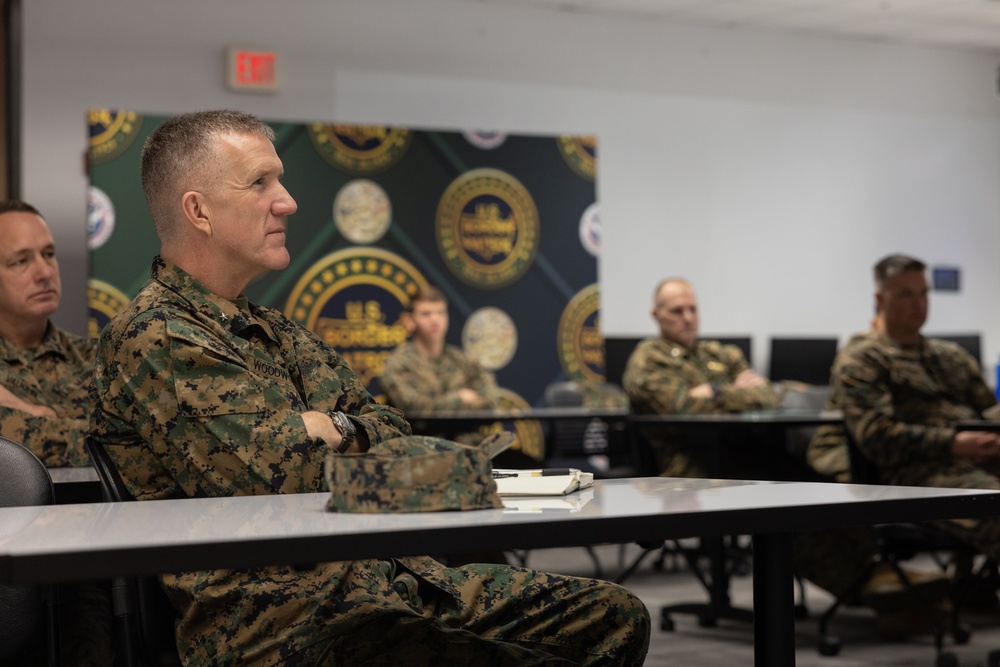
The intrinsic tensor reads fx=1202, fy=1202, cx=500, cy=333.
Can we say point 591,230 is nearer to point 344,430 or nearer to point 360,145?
point 360,145

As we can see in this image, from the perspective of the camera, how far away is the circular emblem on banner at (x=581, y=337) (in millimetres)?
7340

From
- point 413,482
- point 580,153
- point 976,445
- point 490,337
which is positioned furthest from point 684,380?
point 413,482

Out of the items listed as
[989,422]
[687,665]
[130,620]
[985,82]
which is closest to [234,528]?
[130,620]

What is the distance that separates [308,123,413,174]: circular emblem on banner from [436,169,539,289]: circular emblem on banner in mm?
408

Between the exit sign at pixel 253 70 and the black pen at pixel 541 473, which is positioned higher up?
the exit sign at pixel 253 70

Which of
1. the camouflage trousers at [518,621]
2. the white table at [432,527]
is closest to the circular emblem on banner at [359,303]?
the camouflage trousers at [518,621]

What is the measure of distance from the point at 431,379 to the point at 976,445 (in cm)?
325

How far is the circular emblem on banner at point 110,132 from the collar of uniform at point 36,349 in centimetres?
313

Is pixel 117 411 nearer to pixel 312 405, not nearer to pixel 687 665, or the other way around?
pixel 312 405

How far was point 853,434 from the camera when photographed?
416 cm

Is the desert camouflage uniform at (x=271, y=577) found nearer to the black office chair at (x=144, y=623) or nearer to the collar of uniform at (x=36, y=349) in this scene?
the black office chair at (x=144, y=623)

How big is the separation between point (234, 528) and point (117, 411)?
59 cm

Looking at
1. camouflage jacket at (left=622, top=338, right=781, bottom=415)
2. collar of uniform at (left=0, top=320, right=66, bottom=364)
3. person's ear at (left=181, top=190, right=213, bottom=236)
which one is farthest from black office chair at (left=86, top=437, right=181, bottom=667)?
camouflage jacket at (left=622, top=338, right=781, bottom=415)

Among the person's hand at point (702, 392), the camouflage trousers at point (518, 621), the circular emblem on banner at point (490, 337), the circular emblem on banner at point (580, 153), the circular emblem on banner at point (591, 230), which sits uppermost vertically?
the circular emblem on banner at point (580, 153)
